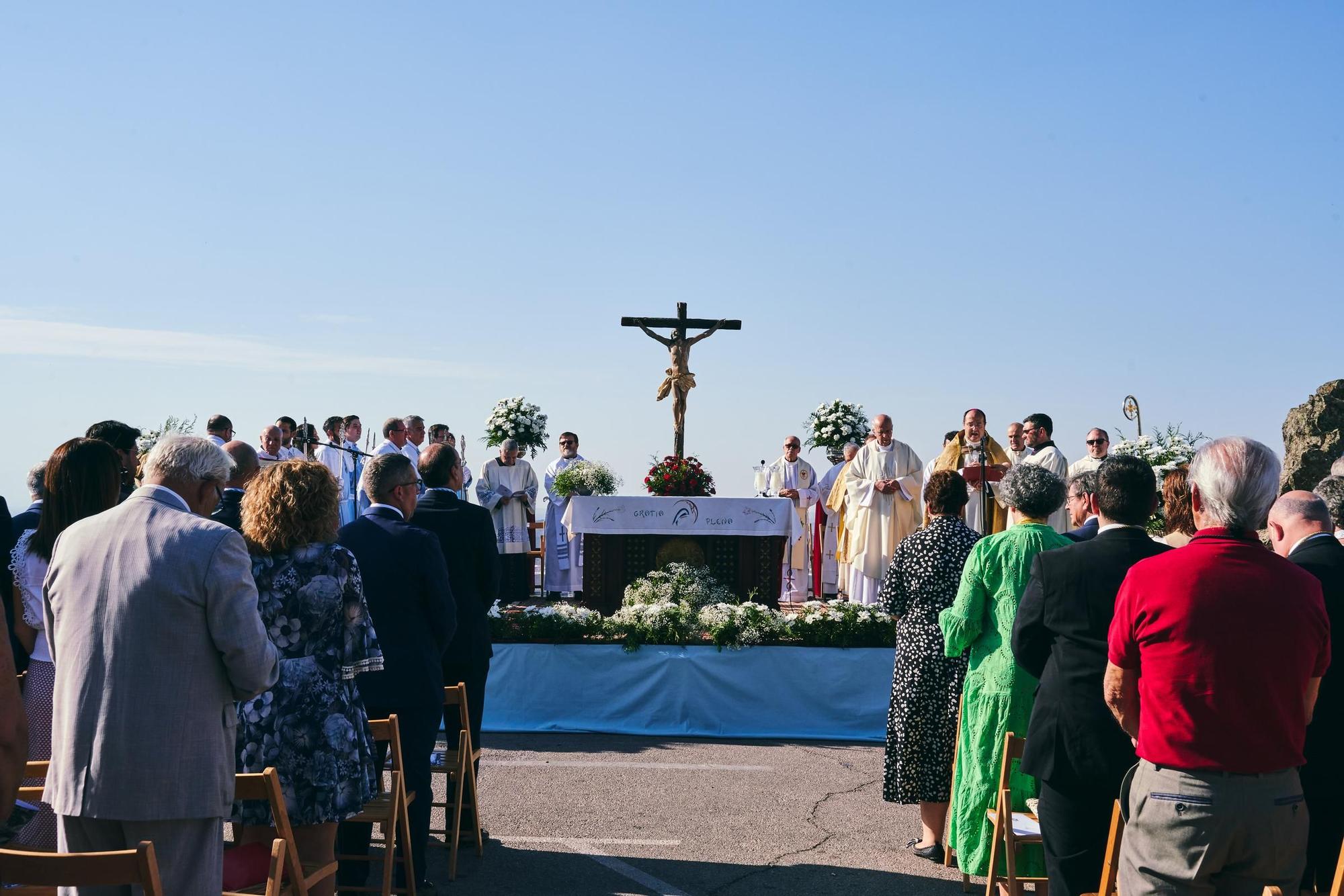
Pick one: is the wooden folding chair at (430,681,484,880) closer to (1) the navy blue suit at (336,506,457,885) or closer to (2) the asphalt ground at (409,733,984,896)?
(2) the asphalt ground at (409,733,984,896)

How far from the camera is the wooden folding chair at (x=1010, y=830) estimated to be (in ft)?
16.0

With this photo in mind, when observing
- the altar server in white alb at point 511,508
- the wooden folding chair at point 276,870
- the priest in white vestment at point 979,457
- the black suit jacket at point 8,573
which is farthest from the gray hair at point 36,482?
the altar server in white alb at point 511,508

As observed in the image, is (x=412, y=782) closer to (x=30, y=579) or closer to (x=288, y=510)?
(x=288, y=510)

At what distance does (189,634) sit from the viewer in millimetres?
3539

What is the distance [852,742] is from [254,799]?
5.86 m

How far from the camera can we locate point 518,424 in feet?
50.3

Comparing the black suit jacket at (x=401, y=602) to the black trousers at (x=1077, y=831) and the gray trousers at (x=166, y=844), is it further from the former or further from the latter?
the black trousers at (x=1077, y=831)

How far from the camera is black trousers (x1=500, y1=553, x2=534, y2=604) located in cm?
1559

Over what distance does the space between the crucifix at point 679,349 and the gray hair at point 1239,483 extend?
12.6 metres

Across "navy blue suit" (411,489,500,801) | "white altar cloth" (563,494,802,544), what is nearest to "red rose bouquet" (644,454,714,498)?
"white altar cloth" (563,494,802,544)

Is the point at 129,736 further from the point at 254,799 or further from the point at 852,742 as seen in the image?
the point at 852,742

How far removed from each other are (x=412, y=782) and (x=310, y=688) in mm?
1404

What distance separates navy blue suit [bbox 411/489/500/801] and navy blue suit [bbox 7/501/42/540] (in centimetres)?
178

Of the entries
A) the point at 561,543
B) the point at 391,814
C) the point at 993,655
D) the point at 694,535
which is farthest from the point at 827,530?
the point at 391,814
